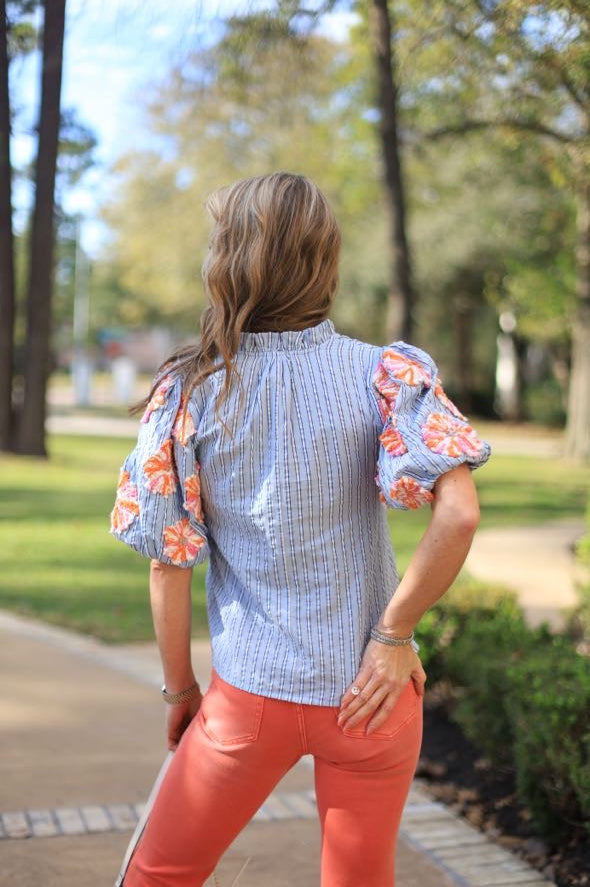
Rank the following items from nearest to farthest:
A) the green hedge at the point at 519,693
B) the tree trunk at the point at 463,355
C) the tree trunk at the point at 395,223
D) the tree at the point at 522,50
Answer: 1. the green hedge at the point at 519,693
2. the tree at the point at 522,50
3. the tree trunk at the point at 395,223
4. the tree trunk at the point at 463,355

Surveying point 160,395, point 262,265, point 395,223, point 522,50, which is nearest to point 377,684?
point 160,395

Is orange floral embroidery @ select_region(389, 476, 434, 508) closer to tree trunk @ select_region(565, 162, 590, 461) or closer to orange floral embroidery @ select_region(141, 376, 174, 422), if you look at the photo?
orange floral embroidery @ select_region(141, 376, 174, 422)

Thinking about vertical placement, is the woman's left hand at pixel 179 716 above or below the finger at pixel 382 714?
below

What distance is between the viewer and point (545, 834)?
3.56 m

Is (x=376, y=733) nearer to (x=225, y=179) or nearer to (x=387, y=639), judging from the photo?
(x=387, y=639)

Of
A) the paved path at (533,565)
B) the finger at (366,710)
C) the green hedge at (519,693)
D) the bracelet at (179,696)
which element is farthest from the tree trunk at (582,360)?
the finger at (366,710)

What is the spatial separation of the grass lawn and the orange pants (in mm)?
4704

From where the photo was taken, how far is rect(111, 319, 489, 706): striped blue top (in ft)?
5.99

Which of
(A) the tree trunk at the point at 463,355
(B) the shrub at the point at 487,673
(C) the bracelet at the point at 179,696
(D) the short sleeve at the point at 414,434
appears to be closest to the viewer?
(D) the short sleeve at the point at 414,434

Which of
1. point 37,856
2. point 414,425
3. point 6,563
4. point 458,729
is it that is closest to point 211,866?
point 414,425

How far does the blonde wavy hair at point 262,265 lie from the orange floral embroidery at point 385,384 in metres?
0.16

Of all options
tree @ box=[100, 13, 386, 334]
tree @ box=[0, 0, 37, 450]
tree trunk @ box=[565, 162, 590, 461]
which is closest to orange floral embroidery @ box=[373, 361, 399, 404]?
tree @ box=[0, 0, 37, 450]

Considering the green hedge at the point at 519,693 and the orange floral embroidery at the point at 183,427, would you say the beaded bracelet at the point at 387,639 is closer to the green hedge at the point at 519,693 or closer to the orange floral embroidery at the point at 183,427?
the orange floral embroidery at the point at 183,427

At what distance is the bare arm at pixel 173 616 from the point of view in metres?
1.94
